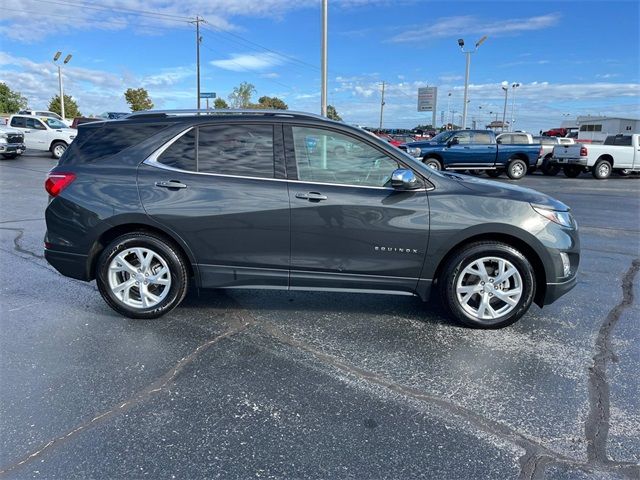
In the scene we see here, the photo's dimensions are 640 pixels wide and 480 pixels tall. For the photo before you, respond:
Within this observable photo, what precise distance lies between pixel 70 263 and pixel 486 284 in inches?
142

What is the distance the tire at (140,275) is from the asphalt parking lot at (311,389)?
16cm

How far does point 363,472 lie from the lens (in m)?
2.41

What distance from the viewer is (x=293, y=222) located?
3.95m

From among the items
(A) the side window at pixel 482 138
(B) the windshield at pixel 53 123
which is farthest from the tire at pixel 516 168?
(B) the windshield at pixel 53 123

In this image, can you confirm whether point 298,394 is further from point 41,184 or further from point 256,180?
point 41,184

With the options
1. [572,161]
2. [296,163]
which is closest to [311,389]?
[296,163]

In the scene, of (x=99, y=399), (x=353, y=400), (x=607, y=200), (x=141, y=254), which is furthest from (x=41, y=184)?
(x=607, y=200)

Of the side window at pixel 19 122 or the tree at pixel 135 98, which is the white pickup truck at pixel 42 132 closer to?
the side window at pixel 19 122

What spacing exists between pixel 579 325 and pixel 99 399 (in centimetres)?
393

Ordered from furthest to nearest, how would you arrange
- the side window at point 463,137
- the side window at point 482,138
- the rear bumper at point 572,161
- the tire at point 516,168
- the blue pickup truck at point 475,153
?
1. the rear bumper at point 572,161
2. the tire at point 516,168
3. the side window at point 482,138
4. the side window at point 463,137
5. the blue pickup truck at point 475,153

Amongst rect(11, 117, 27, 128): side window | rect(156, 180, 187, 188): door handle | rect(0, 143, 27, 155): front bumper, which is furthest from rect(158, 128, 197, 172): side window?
rect(11, 117, 27, 128): side window

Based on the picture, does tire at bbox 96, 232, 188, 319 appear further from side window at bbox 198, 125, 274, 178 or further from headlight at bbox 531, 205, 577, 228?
headlight at bbox 531, 205, 577, 228

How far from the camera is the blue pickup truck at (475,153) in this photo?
1822cm

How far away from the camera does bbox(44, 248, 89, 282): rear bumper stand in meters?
4.16
